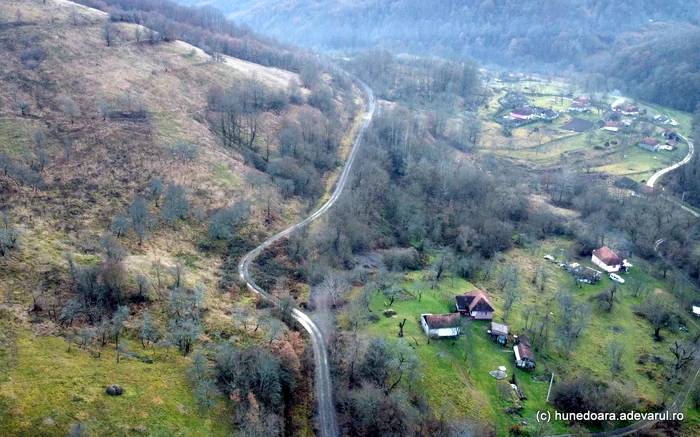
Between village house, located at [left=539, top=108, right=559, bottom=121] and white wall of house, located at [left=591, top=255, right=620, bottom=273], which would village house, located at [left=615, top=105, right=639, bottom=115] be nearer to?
village house, located at [left=539, top=108, right=559, bottom=121]

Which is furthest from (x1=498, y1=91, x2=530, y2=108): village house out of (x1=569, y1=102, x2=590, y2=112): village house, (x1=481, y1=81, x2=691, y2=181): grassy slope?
(x1=569, y1=102, x2=590, y2=112): village house

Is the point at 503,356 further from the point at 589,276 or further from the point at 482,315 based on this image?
the point at 589,276

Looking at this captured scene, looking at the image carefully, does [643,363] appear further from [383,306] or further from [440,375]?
[383,306]

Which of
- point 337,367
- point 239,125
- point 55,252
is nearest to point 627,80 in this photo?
point 239,125

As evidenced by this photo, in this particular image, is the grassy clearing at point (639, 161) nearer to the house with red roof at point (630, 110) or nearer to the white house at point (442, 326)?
the house with red roof at point (630, 110)

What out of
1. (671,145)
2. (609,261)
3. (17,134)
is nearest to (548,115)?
(671,145)
